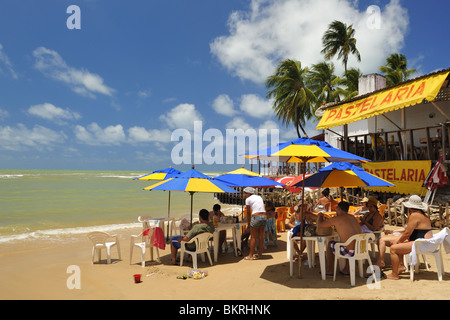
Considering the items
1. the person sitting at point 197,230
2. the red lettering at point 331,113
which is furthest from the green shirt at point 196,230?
the red lettering at point 331,113

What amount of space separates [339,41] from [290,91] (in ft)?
23.3

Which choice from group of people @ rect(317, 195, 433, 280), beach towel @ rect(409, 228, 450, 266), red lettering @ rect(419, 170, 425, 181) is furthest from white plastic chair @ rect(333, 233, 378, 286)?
red lettering @ rect(419, 170, 425, 181)

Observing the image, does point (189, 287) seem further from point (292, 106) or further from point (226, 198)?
point (292, 106)

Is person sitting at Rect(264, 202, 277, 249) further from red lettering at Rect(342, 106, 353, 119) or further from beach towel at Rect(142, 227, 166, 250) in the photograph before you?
red lettering at Rect(342, 106, 353, 119)

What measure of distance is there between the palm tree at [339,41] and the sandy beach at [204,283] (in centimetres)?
2656

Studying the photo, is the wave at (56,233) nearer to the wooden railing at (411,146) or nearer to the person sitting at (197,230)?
the person sitting at (197,230)

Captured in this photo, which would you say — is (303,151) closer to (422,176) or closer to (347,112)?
(422,176)

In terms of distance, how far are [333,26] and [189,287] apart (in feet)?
99.0

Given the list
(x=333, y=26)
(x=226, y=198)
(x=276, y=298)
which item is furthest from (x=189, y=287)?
(x=333, y=26)

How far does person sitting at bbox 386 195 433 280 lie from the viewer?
4.68 metres

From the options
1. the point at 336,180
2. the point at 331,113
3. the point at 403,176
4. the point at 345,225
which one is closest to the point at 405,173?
the point at 403,176

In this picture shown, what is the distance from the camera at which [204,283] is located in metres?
5.13

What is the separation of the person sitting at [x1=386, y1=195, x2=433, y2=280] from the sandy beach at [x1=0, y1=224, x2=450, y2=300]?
0.34m

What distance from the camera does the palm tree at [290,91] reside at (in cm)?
2745
